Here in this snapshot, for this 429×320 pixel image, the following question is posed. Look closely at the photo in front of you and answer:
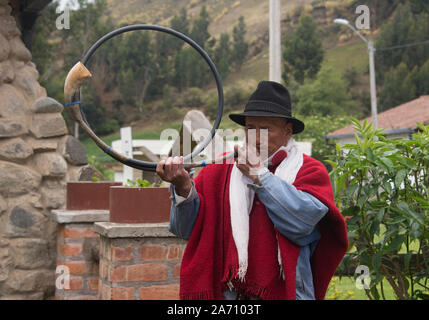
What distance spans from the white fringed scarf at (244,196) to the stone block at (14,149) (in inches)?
100

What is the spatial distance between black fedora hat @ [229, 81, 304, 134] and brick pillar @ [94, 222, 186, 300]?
1.04 m

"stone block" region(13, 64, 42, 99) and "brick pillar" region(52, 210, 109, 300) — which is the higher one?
"stone block" region(13, 64, 42, 99)

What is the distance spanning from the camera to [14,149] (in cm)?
415

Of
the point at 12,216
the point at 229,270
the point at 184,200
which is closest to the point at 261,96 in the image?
the point at 184,200

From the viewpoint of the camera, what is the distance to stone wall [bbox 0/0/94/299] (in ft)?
13.5

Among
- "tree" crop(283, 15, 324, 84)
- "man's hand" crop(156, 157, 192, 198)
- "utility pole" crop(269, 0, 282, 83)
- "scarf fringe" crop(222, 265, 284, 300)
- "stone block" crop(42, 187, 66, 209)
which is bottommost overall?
"scarf fringe" crop(222, 265, 284, 300)

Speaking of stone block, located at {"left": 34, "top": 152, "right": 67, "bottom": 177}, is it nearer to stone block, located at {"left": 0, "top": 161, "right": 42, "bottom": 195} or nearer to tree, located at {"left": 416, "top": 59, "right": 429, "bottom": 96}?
stone block, located at {"left": 0, "top": 161, "right": 42, "bottom": 195}

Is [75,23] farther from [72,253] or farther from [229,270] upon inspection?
[229,270]

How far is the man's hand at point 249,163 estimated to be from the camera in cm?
191

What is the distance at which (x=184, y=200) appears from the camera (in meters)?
2.01

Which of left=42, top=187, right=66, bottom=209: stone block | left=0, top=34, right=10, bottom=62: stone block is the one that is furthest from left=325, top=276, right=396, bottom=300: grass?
left=0, top=34, right=10, bottom=62: stone block

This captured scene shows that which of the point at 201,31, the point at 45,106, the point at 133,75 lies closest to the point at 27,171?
the point at 45,106

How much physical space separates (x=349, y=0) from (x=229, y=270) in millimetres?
62437

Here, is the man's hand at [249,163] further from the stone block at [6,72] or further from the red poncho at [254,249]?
the stone block at [6,72]
